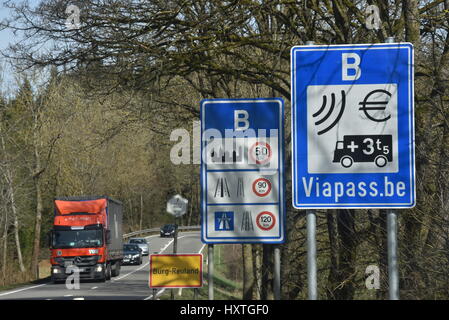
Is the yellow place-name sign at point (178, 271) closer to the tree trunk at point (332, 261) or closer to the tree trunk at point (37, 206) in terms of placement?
the tree trunk at point (332, 261)

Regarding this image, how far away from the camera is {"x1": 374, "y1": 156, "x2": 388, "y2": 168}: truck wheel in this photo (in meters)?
4.80

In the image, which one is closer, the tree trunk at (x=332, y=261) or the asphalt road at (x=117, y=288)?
the tree trunk at (x=332, y=261)

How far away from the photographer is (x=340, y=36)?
47.0 feet

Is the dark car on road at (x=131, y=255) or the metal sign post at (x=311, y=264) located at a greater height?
the metal sign post at (x=311, y=264)

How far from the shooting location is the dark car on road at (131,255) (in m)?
53.8

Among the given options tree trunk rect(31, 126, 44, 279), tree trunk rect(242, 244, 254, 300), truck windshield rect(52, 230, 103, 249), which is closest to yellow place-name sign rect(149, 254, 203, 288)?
tree trunk rect(242, 244, 254, 300)

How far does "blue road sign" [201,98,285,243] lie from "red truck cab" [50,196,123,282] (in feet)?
91.2

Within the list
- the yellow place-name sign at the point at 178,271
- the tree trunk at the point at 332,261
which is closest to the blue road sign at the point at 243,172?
the yellow place-name sign at the point at 178,271

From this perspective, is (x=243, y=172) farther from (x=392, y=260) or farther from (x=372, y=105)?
(x=392, y=260)

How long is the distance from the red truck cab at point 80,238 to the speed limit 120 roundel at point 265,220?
2784 centimetres

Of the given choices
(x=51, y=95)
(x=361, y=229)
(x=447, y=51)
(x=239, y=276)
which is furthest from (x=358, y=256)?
(x=51, y=95)

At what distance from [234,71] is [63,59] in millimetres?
3119

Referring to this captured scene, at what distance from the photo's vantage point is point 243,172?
6.75 metres

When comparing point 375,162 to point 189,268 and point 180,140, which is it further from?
point 180,140
